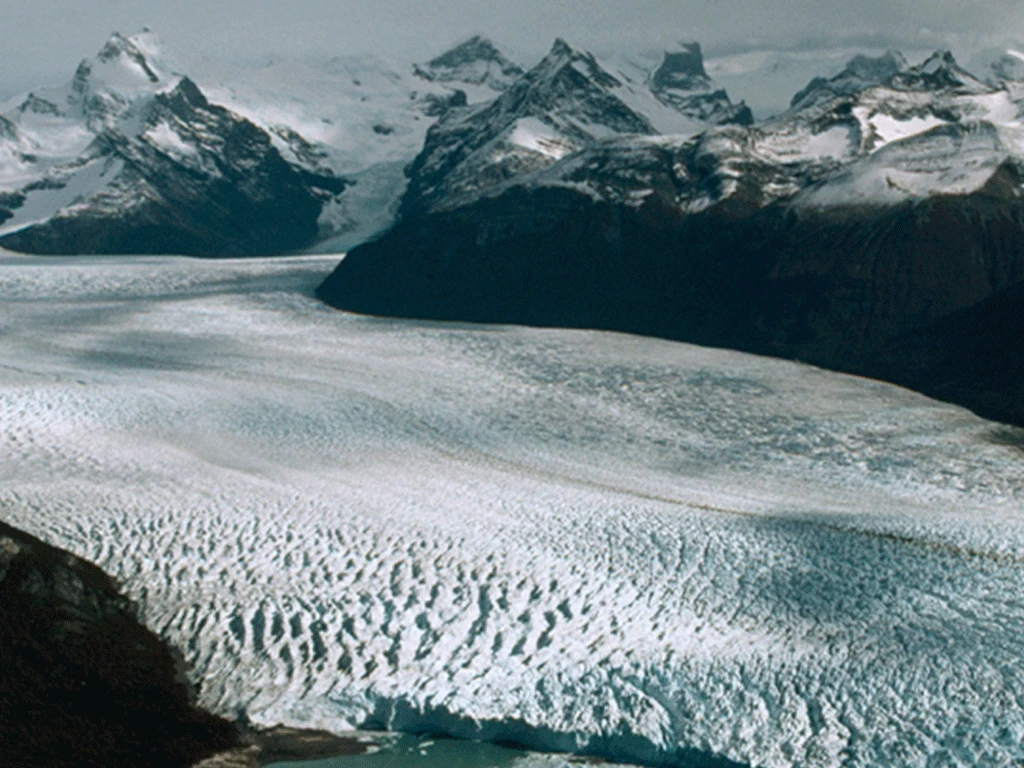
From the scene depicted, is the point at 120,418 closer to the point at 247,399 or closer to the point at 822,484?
the point at 247,399

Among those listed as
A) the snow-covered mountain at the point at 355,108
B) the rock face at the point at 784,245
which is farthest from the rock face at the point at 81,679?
the snow-covered mountain at the point at 355,108

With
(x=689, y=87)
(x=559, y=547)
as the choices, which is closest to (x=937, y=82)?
(x=559, y=547)

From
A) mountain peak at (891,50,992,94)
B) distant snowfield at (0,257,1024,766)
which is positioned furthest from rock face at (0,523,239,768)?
mountain peak at (891,50,992,94)

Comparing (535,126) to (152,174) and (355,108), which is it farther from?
(355,108)

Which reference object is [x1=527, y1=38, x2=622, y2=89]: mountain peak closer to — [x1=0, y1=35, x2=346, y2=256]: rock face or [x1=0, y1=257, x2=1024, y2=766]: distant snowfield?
[x1=0, y1=35, x2=346, y2=256]: rock face

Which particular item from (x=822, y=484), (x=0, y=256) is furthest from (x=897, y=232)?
(x=0, y=256)

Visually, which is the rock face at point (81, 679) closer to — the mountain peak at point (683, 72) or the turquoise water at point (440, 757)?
the turquoise water at point (440, 757)
